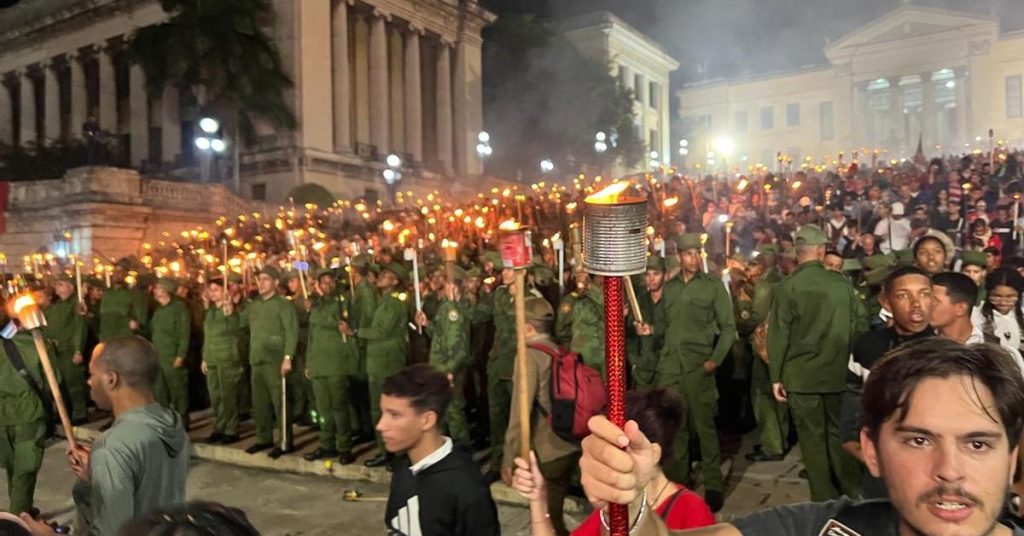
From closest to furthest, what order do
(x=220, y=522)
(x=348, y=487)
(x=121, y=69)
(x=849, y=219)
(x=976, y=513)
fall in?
(x=976, y=513) < (x=220, y=522) < (x=348, y=487) < (x=849, y=219) < (x=121, y=69)

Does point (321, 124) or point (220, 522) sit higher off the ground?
point (321, 124)

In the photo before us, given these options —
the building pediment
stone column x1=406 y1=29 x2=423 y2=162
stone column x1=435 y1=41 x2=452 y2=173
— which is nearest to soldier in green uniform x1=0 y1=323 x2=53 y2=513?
stone column x1=406 y1=29 x2=423 y2=162

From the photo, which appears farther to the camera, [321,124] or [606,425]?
[321,124]

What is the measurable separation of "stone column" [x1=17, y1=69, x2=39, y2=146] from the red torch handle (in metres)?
58.0

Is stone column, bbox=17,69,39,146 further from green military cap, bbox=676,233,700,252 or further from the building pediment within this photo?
the building pediment

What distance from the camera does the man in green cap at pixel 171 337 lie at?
9617 millimetres

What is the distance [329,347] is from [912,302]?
19.3ft

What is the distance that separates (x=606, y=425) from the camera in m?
1.43

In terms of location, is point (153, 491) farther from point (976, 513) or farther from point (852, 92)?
point (852, 92)

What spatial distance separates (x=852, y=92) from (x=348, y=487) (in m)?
65.3

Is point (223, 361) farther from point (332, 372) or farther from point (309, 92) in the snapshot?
point (309, 92)

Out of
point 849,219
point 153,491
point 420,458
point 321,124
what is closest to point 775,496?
point 420,458

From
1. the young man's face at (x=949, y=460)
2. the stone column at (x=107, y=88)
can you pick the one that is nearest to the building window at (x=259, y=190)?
the stone column at (x=107, y=88)

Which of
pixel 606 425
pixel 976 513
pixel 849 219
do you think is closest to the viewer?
pixel 606 425
